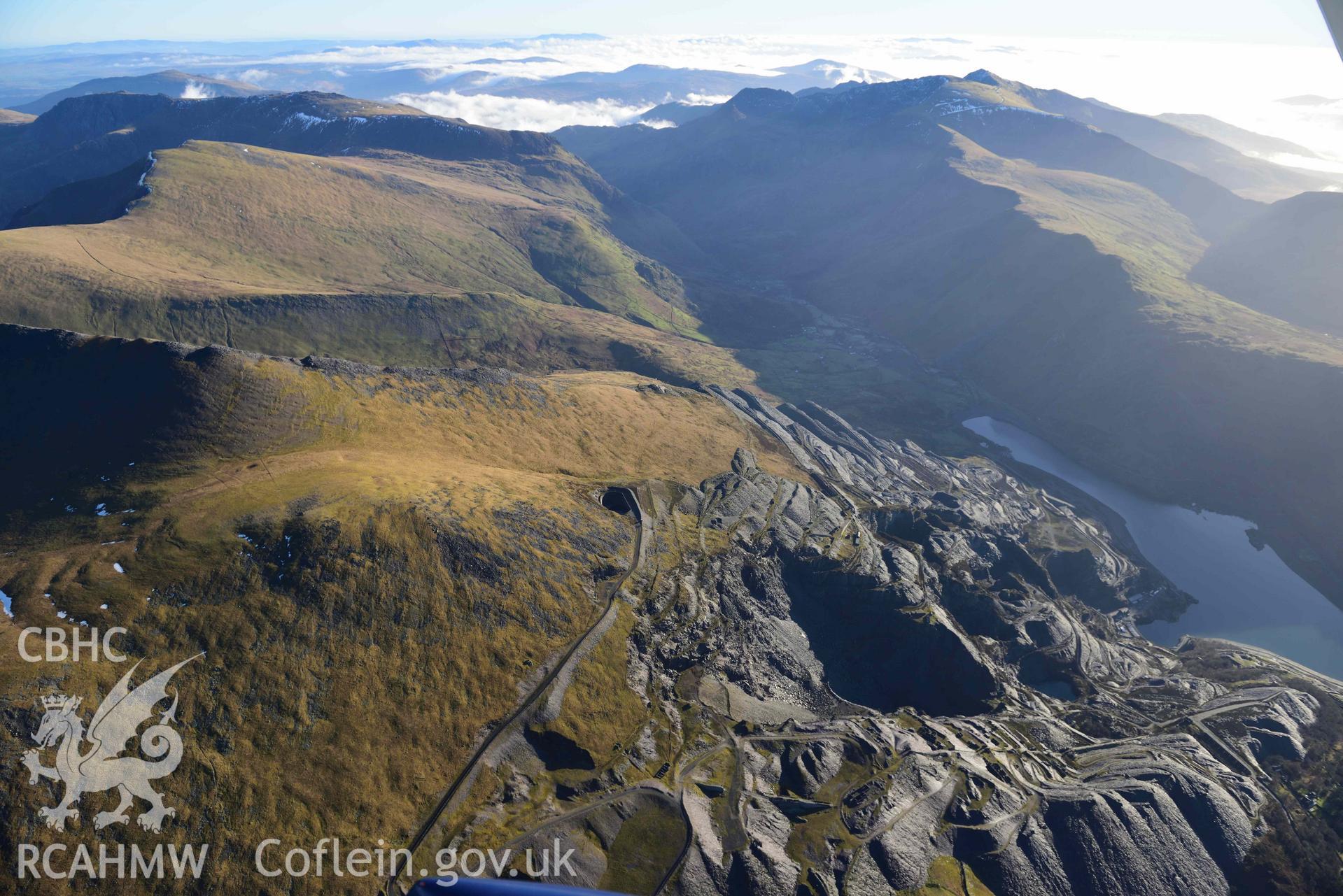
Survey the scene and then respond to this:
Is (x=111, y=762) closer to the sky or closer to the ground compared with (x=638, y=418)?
closer to the sky

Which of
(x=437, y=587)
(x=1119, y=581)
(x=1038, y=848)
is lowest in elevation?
(x=1119, y=581)

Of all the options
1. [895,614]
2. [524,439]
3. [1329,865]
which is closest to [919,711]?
[895,614]

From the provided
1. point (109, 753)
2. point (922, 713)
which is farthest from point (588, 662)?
point (922, 713)

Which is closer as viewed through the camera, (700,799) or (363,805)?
(363,805)

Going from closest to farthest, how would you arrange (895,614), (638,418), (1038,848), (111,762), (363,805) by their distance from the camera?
(111,762) < (363,805) < (1038,848) < (895,614) < (638,418)

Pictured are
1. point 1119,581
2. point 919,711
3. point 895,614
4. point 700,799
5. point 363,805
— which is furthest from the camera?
point 1119,581

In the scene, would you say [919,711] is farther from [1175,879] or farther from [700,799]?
[700,799]

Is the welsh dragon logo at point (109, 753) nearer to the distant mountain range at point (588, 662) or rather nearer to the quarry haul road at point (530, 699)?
the distant mountain range at point (588, 662)
